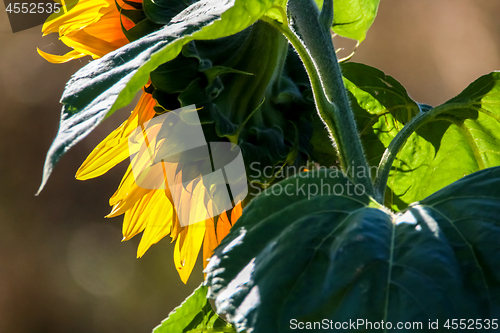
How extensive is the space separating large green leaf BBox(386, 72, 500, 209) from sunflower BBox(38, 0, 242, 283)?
0.57 feet

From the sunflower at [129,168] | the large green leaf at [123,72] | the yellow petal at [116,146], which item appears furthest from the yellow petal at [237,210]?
the large green leaf at [123,72]

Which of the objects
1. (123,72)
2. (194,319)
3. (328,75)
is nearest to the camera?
(123,72)

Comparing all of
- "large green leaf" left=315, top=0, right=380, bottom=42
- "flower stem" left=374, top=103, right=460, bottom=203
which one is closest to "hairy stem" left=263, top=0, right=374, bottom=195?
"flower stem" left=374, top=103, right=460, bottom=203

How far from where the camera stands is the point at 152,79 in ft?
1.19

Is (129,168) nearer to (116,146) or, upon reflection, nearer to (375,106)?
(116,146)

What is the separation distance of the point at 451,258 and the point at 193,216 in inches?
11.3

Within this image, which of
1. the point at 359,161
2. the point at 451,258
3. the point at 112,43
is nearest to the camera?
the point at 451,258

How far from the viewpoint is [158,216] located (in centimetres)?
49

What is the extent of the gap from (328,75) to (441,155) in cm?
22

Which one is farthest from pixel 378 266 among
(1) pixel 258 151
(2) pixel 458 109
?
(2) pixel 458 109

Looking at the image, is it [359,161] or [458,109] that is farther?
[458,109]

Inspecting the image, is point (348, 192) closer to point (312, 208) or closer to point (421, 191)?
point (312, 208)

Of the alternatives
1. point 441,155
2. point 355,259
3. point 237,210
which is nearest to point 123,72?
point 355,259

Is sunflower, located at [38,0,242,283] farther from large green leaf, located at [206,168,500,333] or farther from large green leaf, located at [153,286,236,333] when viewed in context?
large green leaf, located at [206,168,500,333]
